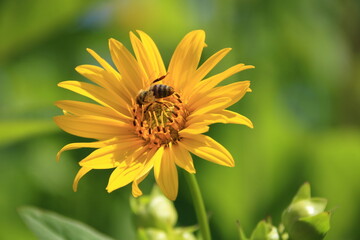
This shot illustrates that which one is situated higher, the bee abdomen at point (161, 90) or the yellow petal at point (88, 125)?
the bee abdomen at point (161, 90)

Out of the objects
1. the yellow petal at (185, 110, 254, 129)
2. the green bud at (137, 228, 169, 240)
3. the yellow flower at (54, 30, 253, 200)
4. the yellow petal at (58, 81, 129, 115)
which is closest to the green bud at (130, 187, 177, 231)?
the green bud at (137, 228, 169, 240)

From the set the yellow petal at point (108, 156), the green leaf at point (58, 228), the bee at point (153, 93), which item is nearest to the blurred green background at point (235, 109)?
the green leaf at point (58, 228)

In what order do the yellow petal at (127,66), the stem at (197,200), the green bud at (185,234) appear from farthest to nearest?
the green bud at (185,234) → the yellow petal at (127,66) → the stem at (197,200)

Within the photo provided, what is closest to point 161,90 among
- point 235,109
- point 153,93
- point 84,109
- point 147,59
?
point 153,93

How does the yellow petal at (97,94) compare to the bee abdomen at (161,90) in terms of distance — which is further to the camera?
the bee abdomen at (161,90)

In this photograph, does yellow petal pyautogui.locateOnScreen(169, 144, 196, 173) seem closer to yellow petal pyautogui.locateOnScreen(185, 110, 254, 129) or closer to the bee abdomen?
yellow petal pyautogui.locateOnScreen(185, 110, 254, 129)

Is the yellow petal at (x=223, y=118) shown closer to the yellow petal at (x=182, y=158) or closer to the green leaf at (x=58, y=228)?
the yellow petal at (x=182, y=158)
